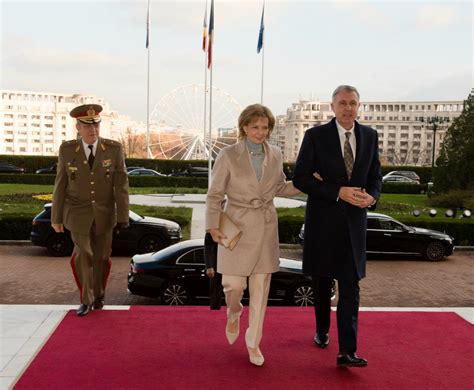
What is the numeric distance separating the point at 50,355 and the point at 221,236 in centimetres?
162

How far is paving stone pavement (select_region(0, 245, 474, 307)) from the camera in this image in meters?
10.9

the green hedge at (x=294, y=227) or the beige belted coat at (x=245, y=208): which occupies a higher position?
the beige belted coat at (x=245, y=208)

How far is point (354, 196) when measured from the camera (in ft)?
13.6

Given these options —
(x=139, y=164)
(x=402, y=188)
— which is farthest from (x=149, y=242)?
(x=139, y=164)

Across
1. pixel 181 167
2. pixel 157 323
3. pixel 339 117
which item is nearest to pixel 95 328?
pixel 157 323

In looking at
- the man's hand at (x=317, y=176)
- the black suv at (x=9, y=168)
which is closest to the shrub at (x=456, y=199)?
the man's hand at (x=317, y=176)

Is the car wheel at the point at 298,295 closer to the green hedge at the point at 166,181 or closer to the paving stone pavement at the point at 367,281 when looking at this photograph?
the paving stone pavement at the point at 367,281

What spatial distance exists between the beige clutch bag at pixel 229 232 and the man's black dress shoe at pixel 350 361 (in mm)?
1158

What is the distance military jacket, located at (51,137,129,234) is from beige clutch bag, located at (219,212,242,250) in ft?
5.35

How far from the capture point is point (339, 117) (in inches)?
171

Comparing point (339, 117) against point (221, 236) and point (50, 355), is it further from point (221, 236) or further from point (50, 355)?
point (50, 355)

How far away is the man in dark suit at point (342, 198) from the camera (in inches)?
166

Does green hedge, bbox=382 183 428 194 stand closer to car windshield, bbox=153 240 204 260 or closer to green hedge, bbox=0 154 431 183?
green hedge, bbox=0 154 431 183

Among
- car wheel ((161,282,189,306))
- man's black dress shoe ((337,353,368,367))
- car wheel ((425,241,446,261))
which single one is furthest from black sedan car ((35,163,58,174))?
man's black dress shoe ((337,353,368,367))
